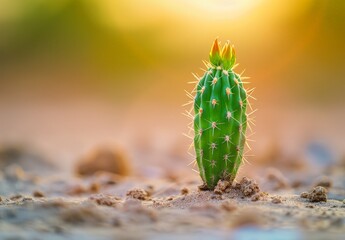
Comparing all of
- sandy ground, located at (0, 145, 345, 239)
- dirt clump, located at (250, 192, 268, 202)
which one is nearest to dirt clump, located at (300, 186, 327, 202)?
sandy ground, located at (0, 145, 345, 239)

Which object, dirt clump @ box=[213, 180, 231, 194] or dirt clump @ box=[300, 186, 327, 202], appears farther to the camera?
dirt clump @ box=[300, 186, 327, 202]

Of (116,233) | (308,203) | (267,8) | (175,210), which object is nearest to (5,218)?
(116,233)

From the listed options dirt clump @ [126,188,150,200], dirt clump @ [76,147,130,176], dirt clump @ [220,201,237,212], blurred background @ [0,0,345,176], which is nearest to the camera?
dirt clump @ [220,201,237,212]

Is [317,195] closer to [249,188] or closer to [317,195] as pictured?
[317,195]

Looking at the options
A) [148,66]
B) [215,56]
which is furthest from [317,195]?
[148,66]

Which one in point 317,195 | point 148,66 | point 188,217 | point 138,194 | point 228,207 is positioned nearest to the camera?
point 188,217

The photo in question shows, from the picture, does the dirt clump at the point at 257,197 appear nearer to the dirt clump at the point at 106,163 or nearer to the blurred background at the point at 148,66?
the dirt clump at the point at 106,163

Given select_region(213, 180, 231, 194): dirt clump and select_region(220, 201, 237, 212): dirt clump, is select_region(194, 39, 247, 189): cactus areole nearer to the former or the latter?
select_region(213, 180, 231, 194): dirt clump

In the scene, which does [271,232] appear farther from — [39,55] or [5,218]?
[39,55]
